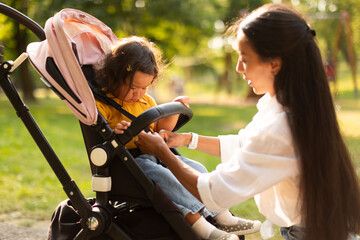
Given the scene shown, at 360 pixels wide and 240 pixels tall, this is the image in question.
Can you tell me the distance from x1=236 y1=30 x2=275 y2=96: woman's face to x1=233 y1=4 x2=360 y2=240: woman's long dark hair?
0.03 metres

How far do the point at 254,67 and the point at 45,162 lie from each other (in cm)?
556

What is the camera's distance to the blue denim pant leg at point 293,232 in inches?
79.7

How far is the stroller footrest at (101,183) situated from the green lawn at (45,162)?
112cm

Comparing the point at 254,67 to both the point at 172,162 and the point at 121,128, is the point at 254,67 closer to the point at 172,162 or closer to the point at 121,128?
the point at 172,162

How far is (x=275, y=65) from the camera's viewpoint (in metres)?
1.89

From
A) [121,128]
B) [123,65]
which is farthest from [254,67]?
[123,65]

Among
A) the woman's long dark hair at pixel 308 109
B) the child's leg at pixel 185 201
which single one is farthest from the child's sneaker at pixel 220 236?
the woman's long dark hair at pixel 308 109

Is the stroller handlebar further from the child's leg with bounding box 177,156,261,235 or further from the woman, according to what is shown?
the child's leg with bounding box 177,156,261,235

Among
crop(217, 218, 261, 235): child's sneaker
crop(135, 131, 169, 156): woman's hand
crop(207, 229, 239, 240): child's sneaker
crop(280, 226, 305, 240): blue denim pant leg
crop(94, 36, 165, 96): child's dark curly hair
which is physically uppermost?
crop(94, 36, 165, 96): child's dark curly hair

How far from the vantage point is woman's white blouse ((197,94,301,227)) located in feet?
6.02

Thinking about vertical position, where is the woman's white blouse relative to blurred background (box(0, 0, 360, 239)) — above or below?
above

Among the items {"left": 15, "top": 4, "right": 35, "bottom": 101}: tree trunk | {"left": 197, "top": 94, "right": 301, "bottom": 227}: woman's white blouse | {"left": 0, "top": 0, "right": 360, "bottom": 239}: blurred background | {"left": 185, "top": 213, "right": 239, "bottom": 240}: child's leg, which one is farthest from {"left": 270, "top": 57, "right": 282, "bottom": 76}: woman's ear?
{"left": 15, "top": 4, "right": 35, "bottom": 101}: tree trunk

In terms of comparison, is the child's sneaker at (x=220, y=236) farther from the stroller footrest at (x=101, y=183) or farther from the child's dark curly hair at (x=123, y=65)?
the child's dark curly hair at (x=123, y=65)

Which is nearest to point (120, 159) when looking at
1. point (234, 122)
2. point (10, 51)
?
point (234, 122)
